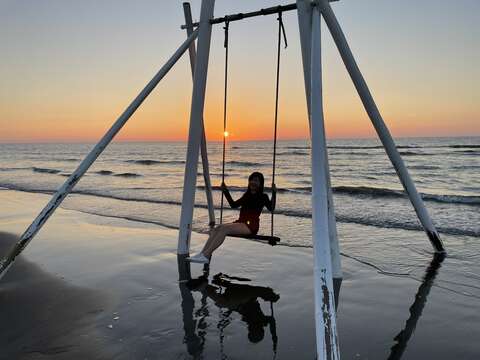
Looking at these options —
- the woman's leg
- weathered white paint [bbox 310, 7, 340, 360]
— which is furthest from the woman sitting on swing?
weathered white paint [bbox 310, 7, 340, 360]

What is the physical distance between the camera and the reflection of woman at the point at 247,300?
4.26 meters

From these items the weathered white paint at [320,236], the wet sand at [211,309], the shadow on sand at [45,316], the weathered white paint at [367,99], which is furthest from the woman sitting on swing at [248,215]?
the weathered white paint at [320,236]

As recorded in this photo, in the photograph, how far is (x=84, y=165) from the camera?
18.2ft

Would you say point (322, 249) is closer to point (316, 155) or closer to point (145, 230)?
point (316, 155)

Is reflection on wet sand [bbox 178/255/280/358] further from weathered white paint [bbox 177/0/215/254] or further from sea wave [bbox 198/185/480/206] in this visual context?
sea wave [bbox 198/185/480/206]

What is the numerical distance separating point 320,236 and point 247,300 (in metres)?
2.25

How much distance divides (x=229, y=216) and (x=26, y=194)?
9233 mm

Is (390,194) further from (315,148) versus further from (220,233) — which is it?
(315,148)

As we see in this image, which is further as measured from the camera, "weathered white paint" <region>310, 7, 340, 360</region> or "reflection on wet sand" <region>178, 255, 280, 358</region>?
"reflection on wet sand" <region>178, 255, 280, 358</region>

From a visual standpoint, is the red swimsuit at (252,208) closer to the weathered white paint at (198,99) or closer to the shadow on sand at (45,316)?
the weathered white paint at (198,99)

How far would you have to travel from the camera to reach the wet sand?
12.5ft

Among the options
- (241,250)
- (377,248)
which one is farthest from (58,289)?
(377,248)

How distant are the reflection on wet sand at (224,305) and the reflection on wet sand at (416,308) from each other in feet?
3.84

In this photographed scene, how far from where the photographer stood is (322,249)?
316cm
